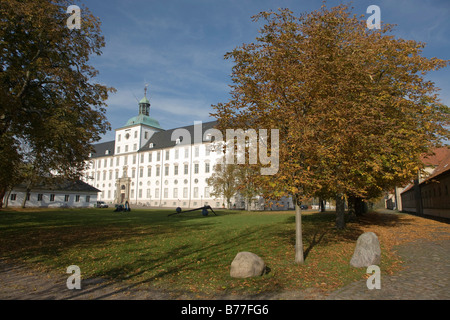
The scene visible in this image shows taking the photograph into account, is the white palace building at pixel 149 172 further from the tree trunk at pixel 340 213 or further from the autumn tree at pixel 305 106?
the autumn tree at pixel 305 106

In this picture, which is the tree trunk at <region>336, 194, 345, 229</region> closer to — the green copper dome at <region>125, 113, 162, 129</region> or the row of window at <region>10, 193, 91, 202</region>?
the row of window at <region>10, 193, 91, 202</region>

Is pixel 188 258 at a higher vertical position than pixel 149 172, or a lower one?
lower

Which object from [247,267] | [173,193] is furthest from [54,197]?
[247,267]

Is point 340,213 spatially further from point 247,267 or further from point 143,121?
point 143,121

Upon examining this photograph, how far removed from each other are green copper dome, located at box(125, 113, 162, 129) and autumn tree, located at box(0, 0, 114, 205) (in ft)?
231

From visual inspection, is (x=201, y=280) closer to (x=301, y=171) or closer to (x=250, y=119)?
(x=301, y=171)

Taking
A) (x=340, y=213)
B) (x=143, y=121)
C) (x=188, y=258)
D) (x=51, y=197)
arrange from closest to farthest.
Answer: (x=188, y=258), (x=340, y=213), (x=51, y=197), (x=143, y=121)

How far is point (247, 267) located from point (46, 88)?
47.0 ft

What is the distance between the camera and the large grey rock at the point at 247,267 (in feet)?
24.9

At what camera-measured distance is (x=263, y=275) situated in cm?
784

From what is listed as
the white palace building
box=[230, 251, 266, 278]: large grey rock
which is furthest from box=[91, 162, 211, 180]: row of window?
box=[230, 251, 266, 278]: large grey rock

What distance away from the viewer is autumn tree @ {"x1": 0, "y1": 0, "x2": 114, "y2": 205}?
1310cm

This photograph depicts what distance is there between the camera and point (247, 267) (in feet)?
25.0

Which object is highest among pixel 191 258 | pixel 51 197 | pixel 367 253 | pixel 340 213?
pixel 51 197
